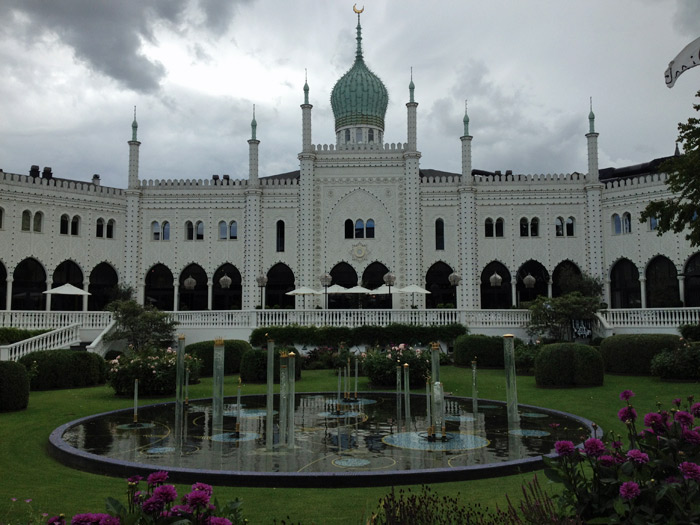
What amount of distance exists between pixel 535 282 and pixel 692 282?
1030 centimetres

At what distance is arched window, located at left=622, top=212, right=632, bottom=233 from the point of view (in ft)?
148

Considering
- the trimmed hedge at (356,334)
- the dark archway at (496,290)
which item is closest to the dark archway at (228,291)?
the trimmed hedge at (356,334)

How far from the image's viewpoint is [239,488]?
912cm

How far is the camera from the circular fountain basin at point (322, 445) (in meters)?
9.42

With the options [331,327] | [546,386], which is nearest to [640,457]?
[546,386]

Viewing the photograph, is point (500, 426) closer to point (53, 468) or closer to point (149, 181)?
point (53, 468)

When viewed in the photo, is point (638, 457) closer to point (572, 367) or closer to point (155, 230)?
point (572, 367)

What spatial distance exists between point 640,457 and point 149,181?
4722 cm

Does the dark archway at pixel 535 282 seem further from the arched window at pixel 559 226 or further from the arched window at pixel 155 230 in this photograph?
the arched window at pixel 155 230

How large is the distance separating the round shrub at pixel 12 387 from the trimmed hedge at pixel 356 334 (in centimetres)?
1451

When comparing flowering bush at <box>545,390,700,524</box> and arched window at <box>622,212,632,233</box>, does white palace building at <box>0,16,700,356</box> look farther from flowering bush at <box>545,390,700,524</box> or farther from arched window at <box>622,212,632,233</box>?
flowering bush at <box>545,390,700,524</box>

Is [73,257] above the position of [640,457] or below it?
above

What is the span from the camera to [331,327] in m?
31.5

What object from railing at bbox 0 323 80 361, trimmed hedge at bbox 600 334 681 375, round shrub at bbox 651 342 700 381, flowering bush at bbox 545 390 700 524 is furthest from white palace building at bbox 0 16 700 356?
flowering bush at bbox 545 390 700 524
